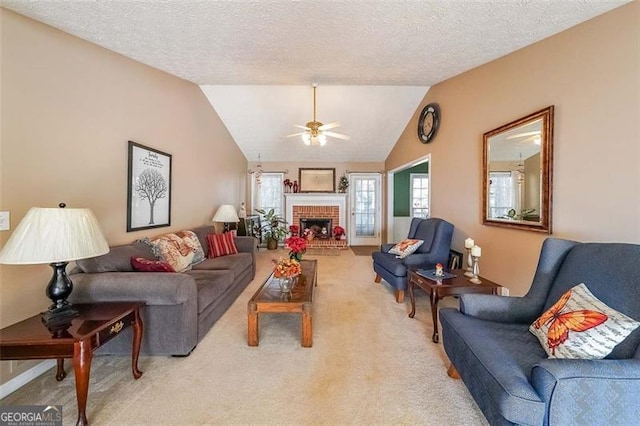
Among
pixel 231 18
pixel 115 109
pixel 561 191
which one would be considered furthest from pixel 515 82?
pixel 115 109

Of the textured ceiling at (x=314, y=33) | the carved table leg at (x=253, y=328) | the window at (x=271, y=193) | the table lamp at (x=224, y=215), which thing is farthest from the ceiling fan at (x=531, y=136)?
the window at (x=271, y=193)

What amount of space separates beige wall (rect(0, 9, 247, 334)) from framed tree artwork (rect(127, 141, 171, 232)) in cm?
9

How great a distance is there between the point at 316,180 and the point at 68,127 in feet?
18.7

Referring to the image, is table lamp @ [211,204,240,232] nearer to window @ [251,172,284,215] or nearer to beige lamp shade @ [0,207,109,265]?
window @ [251,172,284,215]

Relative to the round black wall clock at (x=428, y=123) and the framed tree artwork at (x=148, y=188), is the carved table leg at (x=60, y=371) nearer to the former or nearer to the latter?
the framed tree artwork at (x=148, y=188)

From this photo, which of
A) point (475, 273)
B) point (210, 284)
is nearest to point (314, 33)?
point (210, 284)

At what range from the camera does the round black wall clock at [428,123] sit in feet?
14.0

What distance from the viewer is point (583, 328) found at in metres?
1.36

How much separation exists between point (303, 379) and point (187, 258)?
2099 millimetres

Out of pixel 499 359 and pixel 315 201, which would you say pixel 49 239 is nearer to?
pixel 499 359

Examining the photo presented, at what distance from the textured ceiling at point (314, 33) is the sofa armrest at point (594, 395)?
2.46m

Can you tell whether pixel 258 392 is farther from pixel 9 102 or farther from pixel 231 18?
pixel 231 18

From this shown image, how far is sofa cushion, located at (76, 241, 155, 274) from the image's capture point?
7.29 ft

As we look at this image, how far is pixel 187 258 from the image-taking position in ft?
10.7
